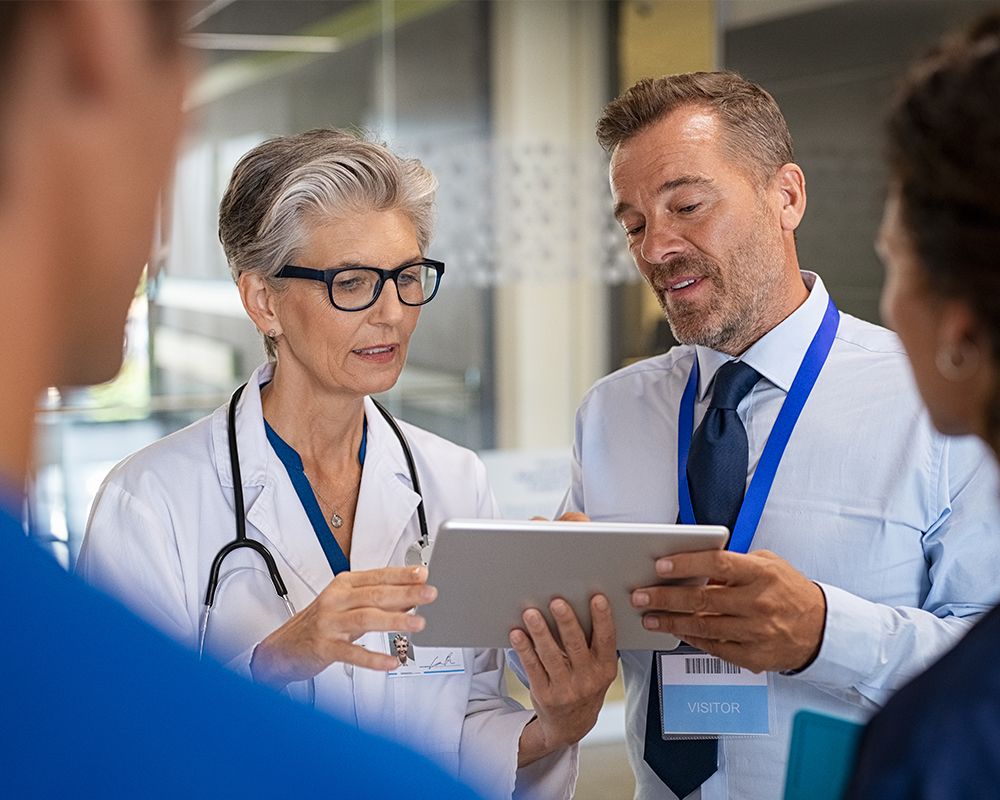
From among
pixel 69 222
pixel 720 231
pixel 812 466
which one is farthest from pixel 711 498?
pixel 69 222

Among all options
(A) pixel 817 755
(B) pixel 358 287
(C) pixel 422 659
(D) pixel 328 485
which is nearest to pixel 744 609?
(A) pixel 817 755

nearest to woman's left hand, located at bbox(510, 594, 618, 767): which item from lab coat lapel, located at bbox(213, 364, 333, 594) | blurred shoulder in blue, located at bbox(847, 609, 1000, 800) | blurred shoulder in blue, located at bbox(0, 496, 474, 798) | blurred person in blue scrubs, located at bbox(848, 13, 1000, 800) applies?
lab coat lapel, located at bbox(213, 364, 333, 594)

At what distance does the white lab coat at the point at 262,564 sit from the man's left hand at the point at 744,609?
0.47m

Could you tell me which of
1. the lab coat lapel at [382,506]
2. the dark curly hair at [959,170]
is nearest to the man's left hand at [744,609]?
the lab coat lapel at [382,506]

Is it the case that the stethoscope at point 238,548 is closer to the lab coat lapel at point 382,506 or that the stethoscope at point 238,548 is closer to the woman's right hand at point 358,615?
the lab coat lapel at point 382,506

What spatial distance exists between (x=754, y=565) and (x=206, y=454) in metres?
1.15

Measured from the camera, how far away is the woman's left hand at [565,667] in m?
2.12

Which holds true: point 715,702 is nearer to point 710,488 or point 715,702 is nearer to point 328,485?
point 710,488

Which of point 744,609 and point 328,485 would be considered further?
point 328,485

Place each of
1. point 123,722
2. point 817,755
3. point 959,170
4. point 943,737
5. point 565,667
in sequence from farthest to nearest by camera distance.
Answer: point 565,667 < point 817,755 < point 959,170 < point 943,737 < point 123,722

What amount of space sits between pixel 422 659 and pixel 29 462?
1966 millimetres

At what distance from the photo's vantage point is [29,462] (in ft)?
1.60

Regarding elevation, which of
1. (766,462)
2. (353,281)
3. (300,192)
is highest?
(300,192)

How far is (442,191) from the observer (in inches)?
255
